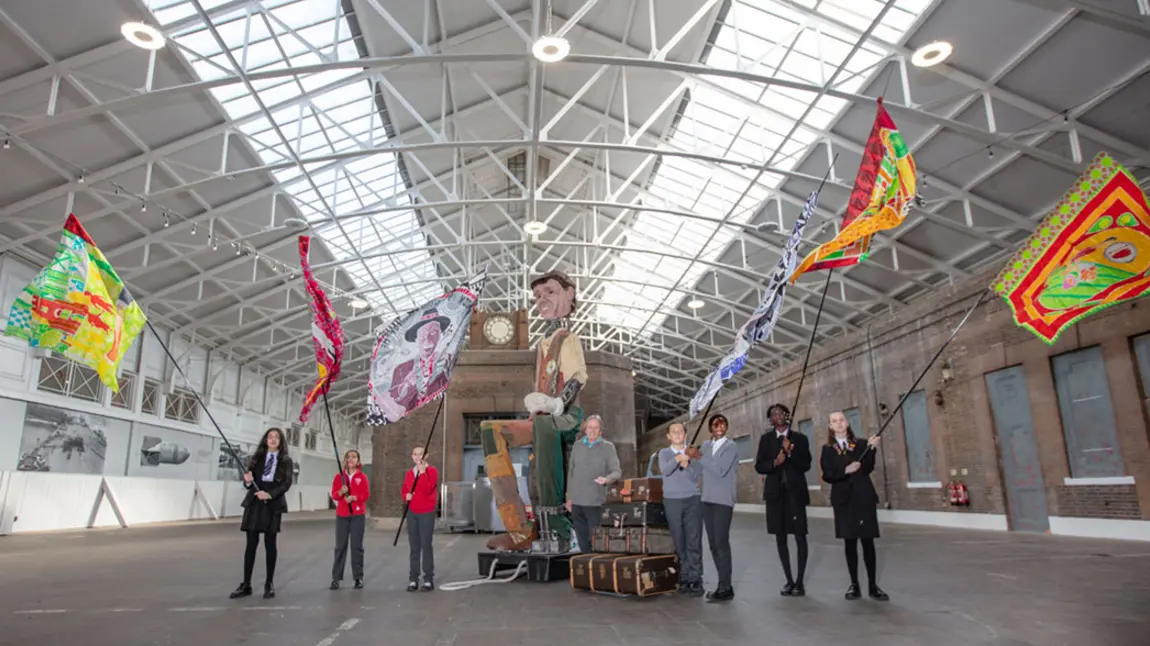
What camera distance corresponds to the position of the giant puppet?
7.41 meters

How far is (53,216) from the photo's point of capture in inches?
660

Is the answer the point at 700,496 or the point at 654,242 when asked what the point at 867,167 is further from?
the point at 654,242

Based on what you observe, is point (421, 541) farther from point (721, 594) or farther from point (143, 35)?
point (143, 35)

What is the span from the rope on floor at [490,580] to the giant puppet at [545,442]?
0.19 meters

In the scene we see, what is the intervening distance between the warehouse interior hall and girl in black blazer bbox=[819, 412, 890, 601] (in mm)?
43

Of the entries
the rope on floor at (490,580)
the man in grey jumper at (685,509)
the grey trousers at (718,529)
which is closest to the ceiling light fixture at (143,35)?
the rope on floor at (490,580)

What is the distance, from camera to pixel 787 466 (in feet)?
20.7

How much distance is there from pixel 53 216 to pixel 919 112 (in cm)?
1994

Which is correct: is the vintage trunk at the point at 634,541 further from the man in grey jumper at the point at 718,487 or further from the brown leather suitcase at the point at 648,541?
the man in grey jumper at the point at 718,487

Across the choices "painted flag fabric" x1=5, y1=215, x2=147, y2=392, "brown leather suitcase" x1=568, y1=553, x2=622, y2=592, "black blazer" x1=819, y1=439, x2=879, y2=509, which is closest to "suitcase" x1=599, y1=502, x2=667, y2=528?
"brown leather suitcase" x1=568, y1=553, x2=622, y2=592

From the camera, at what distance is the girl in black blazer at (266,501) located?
21.9 ft

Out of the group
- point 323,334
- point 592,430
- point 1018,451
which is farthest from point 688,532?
point 1018,451

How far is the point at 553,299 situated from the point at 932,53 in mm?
8559

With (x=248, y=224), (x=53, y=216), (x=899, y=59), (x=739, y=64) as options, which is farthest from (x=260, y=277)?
(x=899, y=59)
